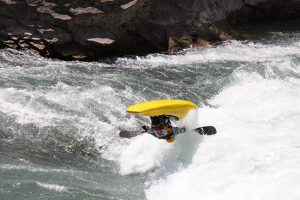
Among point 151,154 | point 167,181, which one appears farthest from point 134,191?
point 151,154

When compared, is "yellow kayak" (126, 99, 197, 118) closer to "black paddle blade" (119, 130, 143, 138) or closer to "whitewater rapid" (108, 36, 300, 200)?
"whitewater rapid" (108, 36, 300, 200)

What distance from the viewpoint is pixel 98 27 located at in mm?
12320

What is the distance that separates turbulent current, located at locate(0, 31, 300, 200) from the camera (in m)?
6.70

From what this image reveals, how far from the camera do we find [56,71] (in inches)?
435

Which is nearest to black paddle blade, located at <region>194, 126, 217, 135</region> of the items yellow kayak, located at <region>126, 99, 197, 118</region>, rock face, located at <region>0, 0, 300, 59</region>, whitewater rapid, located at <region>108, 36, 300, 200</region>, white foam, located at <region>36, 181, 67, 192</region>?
whitewater rapid, located at <region>108, 36, 300, 200</region>

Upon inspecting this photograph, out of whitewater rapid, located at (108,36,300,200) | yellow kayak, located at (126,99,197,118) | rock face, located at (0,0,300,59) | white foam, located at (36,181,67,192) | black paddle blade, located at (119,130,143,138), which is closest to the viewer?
white foam, located at (36,181,67,192)

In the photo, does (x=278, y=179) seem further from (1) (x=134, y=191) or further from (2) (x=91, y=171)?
(2) (x=91, y=171)

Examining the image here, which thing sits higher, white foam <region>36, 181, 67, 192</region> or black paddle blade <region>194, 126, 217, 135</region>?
white foam <region>36, 181, 67, 192</region>

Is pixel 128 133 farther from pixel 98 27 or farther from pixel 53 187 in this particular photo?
pixel 98 27

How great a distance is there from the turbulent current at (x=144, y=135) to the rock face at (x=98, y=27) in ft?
1.39

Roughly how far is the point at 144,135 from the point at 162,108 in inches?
26.6

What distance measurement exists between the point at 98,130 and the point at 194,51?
561 cm

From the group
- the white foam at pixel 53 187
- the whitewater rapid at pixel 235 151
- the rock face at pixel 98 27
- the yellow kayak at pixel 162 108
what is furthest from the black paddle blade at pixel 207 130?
the rock face at pixel 98 27

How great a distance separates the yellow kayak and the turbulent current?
0.25 meters
